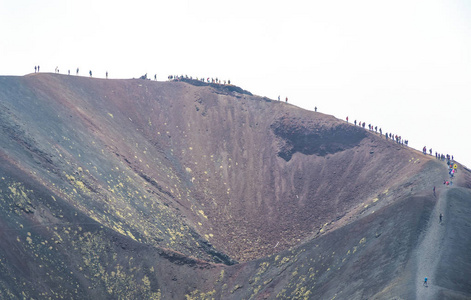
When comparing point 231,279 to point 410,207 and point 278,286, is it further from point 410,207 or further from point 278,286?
point 410,207

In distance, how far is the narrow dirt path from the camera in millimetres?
43688

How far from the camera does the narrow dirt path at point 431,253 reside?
43.7 m

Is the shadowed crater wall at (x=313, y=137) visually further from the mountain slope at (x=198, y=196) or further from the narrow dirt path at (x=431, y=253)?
the narrow dirt path at (x=431, y=253)

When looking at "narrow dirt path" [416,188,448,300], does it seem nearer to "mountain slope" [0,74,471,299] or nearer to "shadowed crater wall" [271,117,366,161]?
"mountain slope" [0,74,471,299]

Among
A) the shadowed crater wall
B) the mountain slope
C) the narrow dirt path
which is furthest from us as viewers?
the shadowed crater wall

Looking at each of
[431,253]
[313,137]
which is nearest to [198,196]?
[313,137]

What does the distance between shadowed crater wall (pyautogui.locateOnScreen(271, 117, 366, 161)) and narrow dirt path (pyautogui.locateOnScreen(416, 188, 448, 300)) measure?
3698 cm

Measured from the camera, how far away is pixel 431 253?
49812 millimetres

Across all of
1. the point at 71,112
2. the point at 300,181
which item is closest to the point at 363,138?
the point at 300,181

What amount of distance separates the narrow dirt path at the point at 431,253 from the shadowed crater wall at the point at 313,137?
36982mm

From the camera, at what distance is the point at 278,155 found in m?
100

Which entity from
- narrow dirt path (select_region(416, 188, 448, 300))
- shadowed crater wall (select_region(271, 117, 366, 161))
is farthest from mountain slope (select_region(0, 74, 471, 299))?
narrow dirt path (select_region(416, 188, 448, 300))

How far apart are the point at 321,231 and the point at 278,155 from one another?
75.5ft

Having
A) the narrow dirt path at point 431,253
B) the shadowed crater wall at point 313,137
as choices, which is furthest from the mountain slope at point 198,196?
the narrow dirt path at point 431,253
